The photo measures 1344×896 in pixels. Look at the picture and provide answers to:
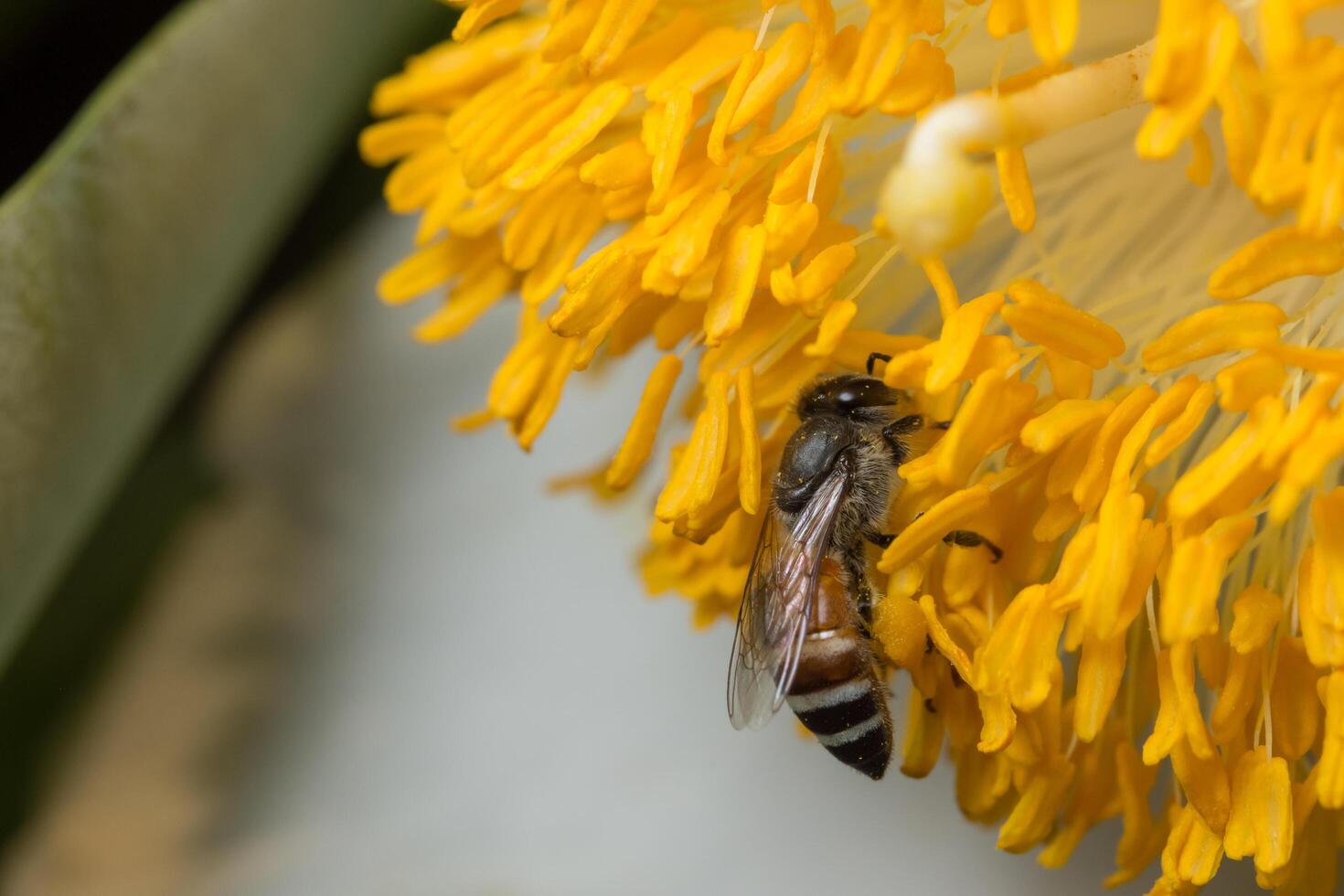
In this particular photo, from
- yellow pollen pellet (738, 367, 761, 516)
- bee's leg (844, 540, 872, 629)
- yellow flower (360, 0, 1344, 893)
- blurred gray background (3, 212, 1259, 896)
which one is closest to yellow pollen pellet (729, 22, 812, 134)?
yellow flower (360, 0, 1344, 893)

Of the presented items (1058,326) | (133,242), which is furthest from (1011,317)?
(133,242)

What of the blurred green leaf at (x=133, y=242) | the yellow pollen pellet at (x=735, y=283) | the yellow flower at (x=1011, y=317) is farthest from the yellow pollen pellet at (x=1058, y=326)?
the blurred green leaf at (x=133, y=242)

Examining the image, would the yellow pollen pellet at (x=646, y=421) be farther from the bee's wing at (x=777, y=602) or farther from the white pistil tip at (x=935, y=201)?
the white pistil tip at (x=935, y=201)

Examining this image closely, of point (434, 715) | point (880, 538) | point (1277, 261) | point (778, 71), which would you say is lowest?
point (434, 715)

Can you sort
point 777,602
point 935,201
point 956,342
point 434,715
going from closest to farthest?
point 935,201 < point 956,342 < point 777,602 < point 434,715

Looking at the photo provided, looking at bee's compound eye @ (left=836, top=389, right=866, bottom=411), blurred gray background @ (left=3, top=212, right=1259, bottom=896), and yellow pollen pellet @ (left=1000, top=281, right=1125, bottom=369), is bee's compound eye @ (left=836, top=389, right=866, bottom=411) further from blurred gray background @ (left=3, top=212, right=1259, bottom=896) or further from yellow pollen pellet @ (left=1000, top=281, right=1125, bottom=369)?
blurred gray background @ (left=3, top=212, right=1259, bottom=896)

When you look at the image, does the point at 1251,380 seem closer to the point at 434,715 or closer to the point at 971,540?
the point at 971,540
